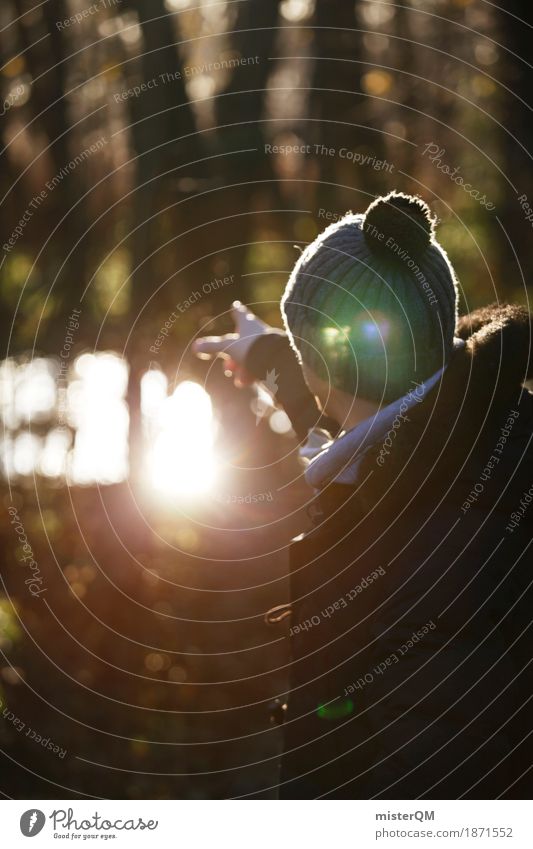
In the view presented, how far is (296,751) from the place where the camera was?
148 centimetres

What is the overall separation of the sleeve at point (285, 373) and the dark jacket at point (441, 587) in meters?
0.58

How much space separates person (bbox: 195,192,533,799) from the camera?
4.49 ft

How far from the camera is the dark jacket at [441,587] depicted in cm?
136

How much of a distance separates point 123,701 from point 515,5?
Result: 3834 millimetres

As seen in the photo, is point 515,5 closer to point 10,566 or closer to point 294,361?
point 294,361

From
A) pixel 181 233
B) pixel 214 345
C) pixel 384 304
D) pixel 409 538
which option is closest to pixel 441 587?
pixel 409 538

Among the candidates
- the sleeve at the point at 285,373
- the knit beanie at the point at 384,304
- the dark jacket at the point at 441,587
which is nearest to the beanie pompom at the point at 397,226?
the knit beanie at the point at 384,304

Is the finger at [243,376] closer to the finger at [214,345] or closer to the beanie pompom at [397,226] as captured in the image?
the finger at [214,345]

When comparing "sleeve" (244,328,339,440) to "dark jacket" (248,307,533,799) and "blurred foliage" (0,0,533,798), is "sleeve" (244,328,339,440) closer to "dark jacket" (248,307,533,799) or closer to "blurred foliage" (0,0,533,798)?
"dark jacket" (248,307,533,799)

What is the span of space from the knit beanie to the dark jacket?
0.23 feet

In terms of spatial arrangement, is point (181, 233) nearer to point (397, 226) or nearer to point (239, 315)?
point (239, 315)

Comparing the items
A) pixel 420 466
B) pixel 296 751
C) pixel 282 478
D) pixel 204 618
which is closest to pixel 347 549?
pixel 420 466

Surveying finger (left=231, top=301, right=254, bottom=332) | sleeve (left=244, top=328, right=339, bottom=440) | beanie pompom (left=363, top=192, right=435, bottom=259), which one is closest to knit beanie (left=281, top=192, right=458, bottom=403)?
beanie pompom (left=363, top=192, right=435, bottom=259)

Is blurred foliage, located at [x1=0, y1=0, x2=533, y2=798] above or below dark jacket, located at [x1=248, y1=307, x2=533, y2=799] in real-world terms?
above
